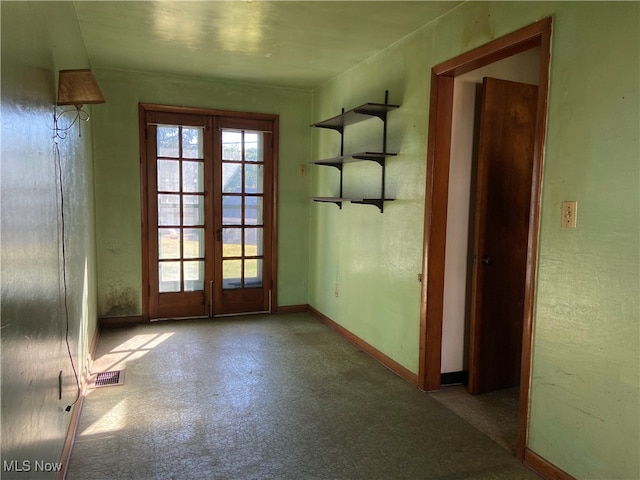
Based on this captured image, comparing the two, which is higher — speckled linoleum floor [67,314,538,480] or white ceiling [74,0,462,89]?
white ceiling [74,0,462,89]

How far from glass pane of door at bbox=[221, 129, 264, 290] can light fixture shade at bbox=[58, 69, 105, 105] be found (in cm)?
261

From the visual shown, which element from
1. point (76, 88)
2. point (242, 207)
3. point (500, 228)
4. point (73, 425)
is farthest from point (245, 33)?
point (73, 425)

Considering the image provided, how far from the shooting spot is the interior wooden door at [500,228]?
3029 mm

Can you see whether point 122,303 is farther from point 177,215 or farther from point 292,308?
point 292,308

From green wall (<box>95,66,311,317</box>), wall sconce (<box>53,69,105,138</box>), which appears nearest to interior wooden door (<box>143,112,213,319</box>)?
green wall (<box>95,66,311,317</box>)

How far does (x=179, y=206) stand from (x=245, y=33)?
208cm

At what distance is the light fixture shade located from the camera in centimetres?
214

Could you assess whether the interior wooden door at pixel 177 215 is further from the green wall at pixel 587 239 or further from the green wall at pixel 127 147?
the green wall at pixel 587 239

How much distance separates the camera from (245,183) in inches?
195

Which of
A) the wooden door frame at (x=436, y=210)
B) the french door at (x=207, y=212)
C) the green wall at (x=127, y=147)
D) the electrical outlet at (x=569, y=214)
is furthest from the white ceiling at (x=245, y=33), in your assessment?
the electrical outlet at (x=569, y=214)

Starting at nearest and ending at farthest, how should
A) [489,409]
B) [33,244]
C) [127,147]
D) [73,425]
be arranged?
[33,244]
[73,425]
[489,409]
[127,147]

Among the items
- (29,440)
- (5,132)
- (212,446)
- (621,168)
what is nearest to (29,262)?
(5,132)

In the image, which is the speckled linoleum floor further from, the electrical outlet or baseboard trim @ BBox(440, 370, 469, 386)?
the electrical outlet

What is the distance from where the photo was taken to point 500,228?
10.3ft
